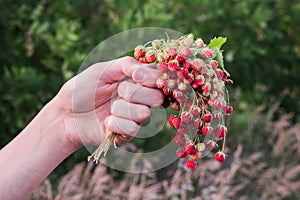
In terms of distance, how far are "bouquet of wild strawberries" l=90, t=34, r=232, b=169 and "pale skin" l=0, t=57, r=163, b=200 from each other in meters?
0.03

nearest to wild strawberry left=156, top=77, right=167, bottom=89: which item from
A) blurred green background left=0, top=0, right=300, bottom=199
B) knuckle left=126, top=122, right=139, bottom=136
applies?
knuckle left=126, top=122, right=139, bottom=136

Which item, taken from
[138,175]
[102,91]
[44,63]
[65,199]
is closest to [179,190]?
[138,175]

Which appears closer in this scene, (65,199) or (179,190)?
(65,199)

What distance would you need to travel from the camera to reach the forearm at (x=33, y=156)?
158cm

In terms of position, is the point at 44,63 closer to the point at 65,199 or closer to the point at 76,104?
the point at 65,199

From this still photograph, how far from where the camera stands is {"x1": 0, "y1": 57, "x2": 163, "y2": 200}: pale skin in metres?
1.27

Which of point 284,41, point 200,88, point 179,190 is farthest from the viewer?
point 284,41

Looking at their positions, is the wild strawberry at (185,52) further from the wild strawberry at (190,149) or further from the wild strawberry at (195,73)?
the wild strawberry at (190,149)

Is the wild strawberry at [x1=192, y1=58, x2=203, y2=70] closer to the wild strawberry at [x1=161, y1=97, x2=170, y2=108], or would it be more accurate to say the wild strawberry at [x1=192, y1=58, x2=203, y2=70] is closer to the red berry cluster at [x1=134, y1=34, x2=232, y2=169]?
the red berry cluster at [x1=134, y1=34, x2=232, y2=169]

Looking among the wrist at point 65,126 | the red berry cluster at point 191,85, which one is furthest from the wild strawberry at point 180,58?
the wrist at point 65,126

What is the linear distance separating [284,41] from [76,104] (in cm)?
438

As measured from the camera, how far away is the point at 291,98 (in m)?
5.75

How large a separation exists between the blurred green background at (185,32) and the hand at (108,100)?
2132 millimetres

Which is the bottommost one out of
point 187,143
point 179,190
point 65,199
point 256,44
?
point 65,199
